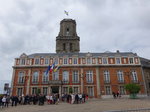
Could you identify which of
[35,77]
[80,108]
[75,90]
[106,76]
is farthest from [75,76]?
[80,108]

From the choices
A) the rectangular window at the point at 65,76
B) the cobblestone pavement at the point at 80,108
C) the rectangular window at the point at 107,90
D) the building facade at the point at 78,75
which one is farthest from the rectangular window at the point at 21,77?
the rectangular window at the point at 107,90

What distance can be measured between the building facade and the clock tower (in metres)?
12.0

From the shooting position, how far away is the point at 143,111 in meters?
9.73

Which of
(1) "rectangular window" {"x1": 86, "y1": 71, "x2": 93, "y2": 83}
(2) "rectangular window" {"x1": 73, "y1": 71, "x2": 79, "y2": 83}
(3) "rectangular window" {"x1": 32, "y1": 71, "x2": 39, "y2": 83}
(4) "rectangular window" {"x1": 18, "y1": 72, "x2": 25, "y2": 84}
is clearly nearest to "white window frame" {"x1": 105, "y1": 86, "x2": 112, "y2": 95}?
(1) "rectangular window" {"x1": 86, "y1": 71, "x2": 93, "y2": 83}

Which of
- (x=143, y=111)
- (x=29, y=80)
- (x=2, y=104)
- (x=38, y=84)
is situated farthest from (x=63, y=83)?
(x=143, y=111)

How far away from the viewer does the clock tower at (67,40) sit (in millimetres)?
49606

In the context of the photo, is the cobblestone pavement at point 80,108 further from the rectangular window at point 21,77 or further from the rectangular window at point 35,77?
the rectangular window at point 21,77

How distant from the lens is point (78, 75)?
116 feet

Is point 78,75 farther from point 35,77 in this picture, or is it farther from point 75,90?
point 35,77

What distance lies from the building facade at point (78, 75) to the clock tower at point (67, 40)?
39.2 feet

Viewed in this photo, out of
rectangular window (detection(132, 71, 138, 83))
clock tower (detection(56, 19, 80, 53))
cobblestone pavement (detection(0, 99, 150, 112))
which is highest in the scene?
clock tower (detection(56, 19, 80, 53))

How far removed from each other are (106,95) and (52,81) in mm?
14540

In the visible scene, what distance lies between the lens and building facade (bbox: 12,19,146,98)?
112 ft

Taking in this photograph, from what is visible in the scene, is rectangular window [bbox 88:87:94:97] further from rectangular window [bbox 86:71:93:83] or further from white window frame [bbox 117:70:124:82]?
white window frame [bbox 117:70:124:82]
